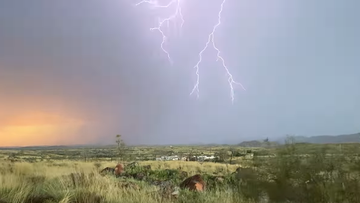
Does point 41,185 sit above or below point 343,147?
below

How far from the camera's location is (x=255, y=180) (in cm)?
→ 1156

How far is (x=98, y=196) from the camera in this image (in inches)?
447

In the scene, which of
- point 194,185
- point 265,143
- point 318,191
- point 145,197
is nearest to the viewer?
point 318,191

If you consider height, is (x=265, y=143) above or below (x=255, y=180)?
above

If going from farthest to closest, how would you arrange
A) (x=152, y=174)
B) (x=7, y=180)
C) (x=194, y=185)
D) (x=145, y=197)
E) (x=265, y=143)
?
(x=152, y=174)
(x=194, y=185)
(x=7, y=180)
(x=265, y=143)
(x=145, y=197)

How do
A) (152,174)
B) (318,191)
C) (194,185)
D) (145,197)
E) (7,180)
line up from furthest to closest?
(152,174), (194,185), (7,180), (145,197), (318,191)

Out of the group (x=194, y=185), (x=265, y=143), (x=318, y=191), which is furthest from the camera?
(x=194, y=185)

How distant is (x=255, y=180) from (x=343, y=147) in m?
2.37

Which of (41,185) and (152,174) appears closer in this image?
(41,185)

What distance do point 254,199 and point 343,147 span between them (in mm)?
2519

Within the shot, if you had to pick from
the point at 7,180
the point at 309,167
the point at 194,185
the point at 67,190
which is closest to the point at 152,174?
the point at 194,185

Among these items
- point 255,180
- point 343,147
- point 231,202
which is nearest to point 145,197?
point 231,202

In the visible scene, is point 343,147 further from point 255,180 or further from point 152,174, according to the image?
point 152,174

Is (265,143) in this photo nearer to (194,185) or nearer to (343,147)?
(343,147)
